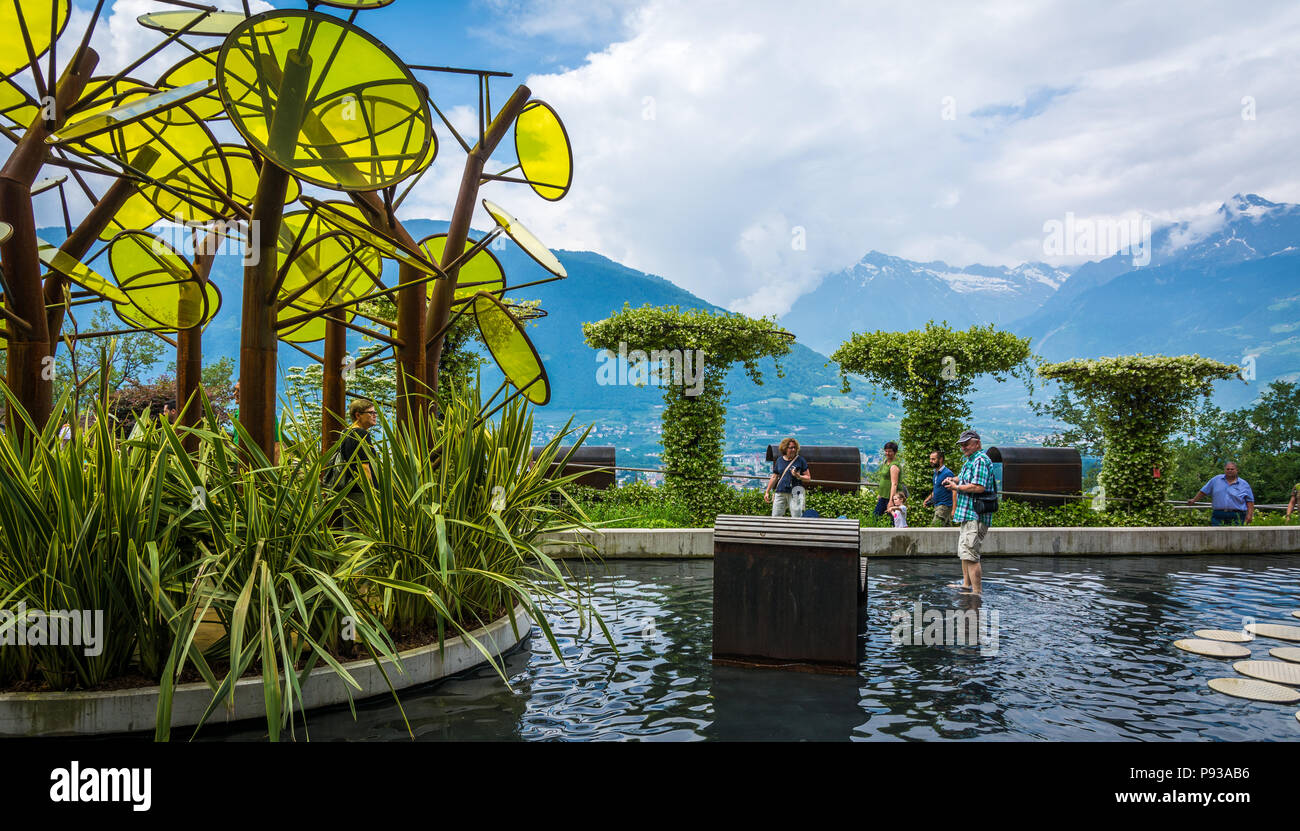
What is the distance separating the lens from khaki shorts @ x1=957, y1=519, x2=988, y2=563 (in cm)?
816

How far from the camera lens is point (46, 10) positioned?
575cm

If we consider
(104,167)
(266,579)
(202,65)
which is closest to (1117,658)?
(266,579)

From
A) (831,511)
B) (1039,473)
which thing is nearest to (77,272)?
(831,511)

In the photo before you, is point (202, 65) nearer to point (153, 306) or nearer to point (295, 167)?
point (153, 306)

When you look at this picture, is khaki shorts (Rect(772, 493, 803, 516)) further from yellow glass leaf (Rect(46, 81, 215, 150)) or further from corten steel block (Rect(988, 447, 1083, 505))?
yellow glass leaf (Rect(46, 81, 215, 150))

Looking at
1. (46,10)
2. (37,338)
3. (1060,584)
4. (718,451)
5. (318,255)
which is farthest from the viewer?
(718,451)

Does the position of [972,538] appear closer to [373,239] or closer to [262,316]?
[373,239]

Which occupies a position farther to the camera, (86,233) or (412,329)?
(412,329)

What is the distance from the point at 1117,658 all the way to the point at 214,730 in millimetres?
6144

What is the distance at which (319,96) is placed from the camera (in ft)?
14.1

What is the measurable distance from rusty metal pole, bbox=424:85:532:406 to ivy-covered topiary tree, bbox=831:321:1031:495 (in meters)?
9.39

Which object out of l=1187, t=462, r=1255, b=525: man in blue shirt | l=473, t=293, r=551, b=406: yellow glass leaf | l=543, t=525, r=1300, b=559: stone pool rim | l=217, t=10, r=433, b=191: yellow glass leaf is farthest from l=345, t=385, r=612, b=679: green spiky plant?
l=1187, t=462, r=1255, b=525: man in blue shirt

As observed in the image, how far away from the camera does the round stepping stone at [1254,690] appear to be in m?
5.04

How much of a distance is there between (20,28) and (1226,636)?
10512 mm
